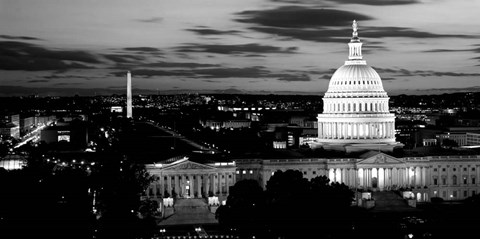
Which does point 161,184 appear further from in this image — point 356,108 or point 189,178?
point 356,108

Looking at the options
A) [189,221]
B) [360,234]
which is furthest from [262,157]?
[360,234]

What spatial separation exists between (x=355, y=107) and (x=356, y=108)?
0.18 meters

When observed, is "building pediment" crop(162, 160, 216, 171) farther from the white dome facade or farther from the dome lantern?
the dome lantern

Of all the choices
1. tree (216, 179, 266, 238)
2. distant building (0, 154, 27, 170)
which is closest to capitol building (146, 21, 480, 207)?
tree (216, 179, 266, 238)

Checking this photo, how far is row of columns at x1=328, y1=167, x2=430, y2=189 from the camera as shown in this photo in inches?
5886

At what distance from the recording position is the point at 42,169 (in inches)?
5226

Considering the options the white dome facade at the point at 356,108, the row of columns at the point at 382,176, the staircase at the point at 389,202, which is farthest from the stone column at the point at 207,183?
the white dome facade at the point at 356,108

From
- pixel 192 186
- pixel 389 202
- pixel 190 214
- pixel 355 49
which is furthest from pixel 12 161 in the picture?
pixel 389 202

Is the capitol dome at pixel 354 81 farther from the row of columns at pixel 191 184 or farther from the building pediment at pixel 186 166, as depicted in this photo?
the building pediment at pixel 186 166

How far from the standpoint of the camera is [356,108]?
16475cm

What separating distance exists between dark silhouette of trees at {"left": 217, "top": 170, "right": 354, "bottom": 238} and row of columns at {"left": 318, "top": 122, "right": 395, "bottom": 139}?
51446 mm

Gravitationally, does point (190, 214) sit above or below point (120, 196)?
below

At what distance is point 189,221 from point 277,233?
23.7m

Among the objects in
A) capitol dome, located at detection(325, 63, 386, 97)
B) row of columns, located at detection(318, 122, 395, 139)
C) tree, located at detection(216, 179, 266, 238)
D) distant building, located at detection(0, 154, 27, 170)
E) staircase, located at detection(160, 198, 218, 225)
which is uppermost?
capitol dome, located at detection(325, 63, 386, 97)
